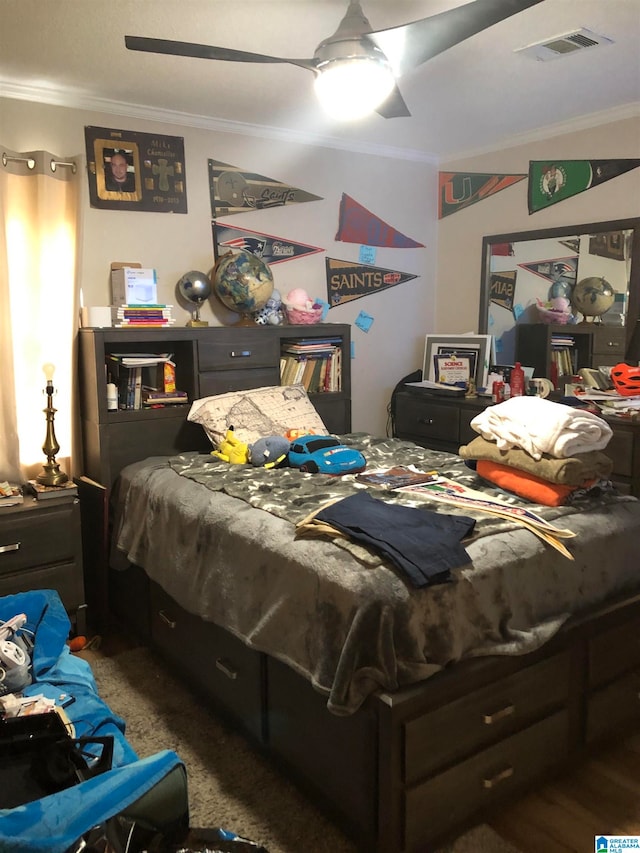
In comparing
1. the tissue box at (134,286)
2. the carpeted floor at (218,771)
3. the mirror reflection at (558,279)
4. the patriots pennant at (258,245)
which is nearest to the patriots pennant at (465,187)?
the mirror reflection at (558,279)

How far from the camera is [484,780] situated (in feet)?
5.95

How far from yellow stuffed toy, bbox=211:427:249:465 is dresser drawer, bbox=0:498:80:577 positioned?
65 cm

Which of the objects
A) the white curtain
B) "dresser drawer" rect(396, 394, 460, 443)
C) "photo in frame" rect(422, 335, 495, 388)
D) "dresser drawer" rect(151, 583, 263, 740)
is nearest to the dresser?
"dresser drawer" rect(396, 394, 460, 443)

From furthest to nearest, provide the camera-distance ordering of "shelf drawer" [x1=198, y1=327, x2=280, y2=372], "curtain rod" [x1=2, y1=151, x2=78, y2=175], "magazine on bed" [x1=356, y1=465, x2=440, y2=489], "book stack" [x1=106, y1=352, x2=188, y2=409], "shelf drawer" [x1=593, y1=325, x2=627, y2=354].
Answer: "shelf drawer" [x1=593, y1=325, x2=627, y2=354] < "shelf drawer" [x1=198, y1=327, x2=280, y2=372] < "book stack" [x1=106, y1=352, x2=188, y2=409] < "curtain rod" [x1=2, y1=151, x2=78, y2=175] < "magazine on bed" [x1=356, y1=465, x2=440, y2=489]

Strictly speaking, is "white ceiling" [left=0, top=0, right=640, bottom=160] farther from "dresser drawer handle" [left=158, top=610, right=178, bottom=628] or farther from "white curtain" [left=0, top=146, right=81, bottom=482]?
"dresser drawer handle" [left=158, top=610, right=178, bottom=628]

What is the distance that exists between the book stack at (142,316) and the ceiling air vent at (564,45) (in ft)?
6.16

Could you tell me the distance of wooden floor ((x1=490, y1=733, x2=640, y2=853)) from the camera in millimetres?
1814

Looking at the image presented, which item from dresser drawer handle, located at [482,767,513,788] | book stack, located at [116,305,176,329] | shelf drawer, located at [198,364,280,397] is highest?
book stack, located at [116,305,176,329]

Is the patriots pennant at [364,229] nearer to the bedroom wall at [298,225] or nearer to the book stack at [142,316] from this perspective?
the bedroom wall at [298,225]

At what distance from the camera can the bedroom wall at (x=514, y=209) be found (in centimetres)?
355

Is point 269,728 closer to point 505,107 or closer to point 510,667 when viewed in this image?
point 510,667

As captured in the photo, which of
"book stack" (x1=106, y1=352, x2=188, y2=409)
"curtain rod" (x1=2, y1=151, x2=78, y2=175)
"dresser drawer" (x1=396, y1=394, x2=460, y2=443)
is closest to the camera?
"curtain rod" (x1=2, y1=151, x2=78, y2=175)

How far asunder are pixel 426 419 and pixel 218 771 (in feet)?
8.19

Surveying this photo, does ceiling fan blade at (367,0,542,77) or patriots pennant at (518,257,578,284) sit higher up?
ceiling fan blade at (367,0,542,77)
